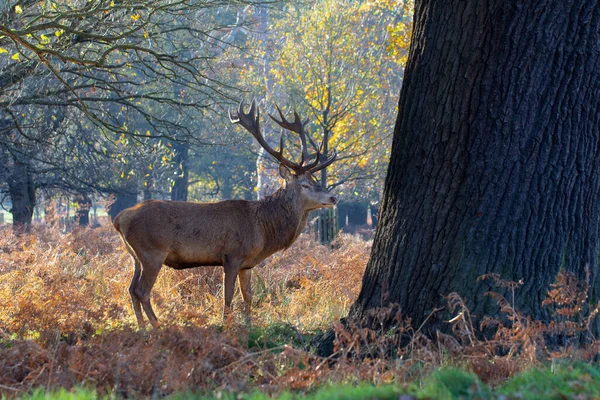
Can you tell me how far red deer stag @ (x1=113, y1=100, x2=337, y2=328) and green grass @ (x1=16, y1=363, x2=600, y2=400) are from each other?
12.6 ft

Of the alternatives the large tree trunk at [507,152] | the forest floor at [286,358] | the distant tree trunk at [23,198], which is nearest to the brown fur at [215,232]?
the forest floor at [286,358]

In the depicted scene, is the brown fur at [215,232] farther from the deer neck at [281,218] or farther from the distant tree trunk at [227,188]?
the distant tree trunk at [227,188]

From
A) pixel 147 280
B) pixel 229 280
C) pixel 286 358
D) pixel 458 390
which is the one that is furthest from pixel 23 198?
pixel 458 390

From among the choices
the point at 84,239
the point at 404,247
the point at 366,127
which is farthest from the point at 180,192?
the point at 404,247

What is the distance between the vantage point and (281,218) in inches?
382

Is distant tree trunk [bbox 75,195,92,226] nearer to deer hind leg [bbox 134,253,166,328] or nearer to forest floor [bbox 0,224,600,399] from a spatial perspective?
deer hind leg [bbox 134,253,166,328]

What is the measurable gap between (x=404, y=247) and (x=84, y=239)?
10.9 metres

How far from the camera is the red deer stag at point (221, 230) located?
8.68m

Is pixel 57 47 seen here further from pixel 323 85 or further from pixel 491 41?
pixel 323 85

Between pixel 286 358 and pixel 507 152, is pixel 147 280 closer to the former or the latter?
pixel 286 358

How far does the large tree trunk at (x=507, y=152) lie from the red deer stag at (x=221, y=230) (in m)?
3.10

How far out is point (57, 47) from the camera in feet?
31.2

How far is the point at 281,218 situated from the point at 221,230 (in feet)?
3.06

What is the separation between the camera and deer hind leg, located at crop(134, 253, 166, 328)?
8578mm
